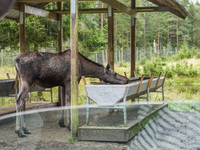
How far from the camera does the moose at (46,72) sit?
6.90 metres

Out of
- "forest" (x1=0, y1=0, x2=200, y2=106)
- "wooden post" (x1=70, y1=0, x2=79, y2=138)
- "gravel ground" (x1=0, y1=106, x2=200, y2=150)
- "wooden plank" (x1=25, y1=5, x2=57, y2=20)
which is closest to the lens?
"gravel ground" (x1=0, y1=106, x2=200, y2=150)

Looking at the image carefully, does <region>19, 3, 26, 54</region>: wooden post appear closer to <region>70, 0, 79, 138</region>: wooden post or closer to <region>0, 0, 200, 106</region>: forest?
<region>70, 0, 79, 138</region>: wooden post

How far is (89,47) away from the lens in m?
19.6

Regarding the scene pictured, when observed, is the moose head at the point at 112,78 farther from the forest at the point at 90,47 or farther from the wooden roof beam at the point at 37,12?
the forest at the point at 90,47

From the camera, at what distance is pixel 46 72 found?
281 inches

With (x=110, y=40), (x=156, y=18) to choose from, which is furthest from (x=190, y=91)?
(x=156, y=18)

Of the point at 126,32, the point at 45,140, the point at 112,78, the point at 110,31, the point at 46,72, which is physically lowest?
the point at 45,140

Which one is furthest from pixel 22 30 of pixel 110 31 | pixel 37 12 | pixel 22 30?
pixel 110 31

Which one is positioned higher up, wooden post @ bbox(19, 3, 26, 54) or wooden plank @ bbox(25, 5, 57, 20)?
wooden plank @ bbox(25, 5, 57, 20)

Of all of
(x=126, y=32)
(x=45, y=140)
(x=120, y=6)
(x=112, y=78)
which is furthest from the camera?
(x=126, y=32)

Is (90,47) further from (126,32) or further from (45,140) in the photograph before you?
(126,32)

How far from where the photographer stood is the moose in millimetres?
6898

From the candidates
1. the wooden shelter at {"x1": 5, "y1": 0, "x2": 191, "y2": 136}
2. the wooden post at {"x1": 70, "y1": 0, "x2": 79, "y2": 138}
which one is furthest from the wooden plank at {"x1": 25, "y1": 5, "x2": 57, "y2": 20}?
the wooden post at {"x1": 70, "y1": 0, "x2": 79, "y2": 138}

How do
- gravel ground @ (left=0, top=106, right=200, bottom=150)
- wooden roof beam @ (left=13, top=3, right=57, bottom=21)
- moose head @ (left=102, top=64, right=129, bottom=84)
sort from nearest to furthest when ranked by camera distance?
gravel ground @ (left=0, top=106, right=200, bottom=150)
moose head @ (left=102, top=64, right=129, bottom=84)
wooden roof beam @ (left=13, top=3, right=57, bottom=21)
